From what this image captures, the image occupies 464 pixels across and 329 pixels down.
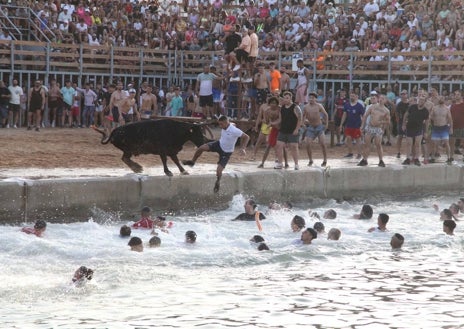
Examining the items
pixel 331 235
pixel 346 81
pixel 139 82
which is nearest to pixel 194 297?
pixel 331 235

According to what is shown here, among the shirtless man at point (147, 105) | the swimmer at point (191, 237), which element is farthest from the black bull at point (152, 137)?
the shirtless man at point (147, 105)

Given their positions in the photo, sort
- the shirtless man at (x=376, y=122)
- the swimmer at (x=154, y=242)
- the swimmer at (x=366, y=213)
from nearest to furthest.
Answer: the swimmer at (x=154, y=242)
the swimmer at (x=366, y=213)
the shirtless man at (x=376, y=122)

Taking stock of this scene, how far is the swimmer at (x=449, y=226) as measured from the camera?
18411 millimetres

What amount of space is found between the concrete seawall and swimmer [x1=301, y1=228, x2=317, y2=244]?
3574 mm

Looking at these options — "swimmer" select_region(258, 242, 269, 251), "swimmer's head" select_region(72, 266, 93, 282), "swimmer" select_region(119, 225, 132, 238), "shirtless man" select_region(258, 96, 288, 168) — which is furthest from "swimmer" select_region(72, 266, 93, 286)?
"shirtless man" select_region(258, 96, 288, 168)

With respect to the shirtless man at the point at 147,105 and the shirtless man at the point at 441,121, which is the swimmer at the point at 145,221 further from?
the shirtless man at the point at 147,105

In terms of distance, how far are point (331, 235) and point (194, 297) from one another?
4.97m

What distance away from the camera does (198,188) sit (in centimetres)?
2012

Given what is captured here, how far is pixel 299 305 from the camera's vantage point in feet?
41.8

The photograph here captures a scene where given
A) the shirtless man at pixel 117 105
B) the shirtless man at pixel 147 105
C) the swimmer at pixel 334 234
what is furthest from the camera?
the shirtless man at pixel 147 105

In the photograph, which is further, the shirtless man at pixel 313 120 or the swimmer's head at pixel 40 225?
the shirtless man at pixel 313 120

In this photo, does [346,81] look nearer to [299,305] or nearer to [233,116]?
[233,116]

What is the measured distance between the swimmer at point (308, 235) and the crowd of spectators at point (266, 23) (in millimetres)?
14529

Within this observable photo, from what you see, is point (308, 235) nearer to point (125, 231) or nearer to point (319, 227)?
point (319, 227)
